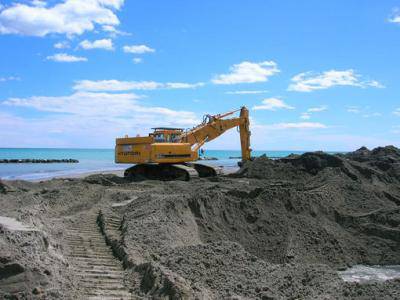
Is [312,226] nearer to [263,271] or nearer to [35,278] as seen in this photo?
[263,271]

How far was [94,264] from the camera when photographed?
26.7 feet

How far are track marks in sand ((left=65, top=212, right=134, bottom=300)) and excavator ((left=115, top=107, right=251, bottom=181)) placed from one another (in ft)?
33.8

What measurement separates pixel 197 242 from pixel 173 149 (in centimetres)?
1097

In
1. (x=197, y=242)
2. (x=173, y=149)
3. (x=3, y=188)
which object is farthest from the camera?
(x=173, y=149)

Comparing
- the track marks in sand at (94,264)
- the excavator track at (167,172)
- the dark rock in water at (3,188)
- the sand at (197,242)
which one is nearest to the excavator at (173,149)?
the excavator track at (167,172)

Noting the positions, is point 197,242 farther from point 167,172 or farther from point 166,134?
point 166,134

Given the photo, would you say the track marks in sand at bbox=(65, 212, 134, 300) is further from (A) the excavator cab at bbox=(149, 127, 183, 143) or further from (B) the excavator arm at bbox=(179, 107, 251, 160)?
(B) the excavator arm at bbox=(179, 107, 251, 160)

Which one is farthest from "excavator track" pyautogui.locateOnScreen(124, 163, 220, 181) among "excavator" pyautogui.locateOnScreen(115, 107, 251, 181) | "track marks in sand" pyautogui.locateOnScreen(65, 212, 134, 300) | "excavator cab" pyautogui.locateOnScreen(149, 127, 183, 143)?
"track marks in sand" pyautogui.locateOnScreen(65, 212, 134, 300)

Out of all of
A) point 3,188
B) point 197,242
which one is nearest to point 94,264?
point 197,242

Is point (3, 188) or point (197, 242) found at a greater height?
point (3, 188)

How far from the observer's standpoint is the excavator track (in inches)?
863

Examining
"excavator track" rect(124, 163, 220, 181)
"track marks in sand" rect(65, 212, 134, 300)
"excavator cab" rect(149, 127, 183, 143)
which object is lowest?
"track marks in sand" rect(65, 212, 134, 300)

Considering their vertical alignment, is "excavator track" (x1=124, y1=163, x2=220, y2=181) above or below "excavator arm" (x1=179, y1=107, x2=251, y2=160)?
below

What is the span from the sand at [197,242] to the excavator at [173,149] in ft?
5.95
